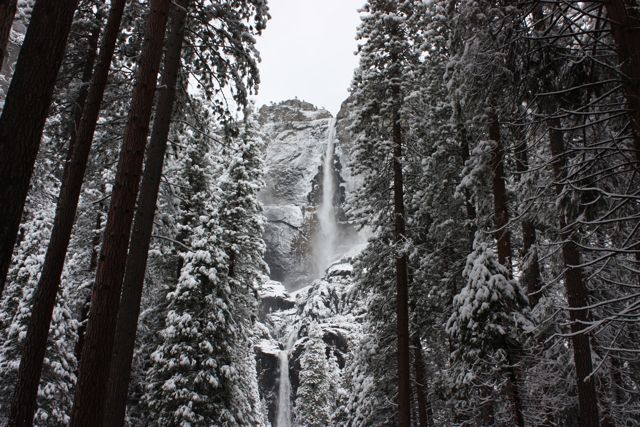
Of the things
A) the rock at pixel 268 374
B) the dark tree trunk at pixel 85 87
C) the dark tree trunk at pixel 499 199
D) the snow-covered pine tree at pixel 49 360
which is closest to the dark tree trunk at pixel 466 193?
the dark tree trunk at pixel 499 199

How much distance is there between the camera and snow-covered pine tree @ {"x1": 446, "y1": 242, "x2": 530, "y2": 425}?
8.84 metres

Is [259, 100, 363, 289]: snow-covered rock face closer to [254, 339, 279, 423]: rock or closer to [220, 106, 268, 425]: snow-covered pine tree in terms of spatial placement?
[254, 339, 279, 423]: rock

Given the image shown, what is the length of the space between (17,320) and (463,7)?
14459mm

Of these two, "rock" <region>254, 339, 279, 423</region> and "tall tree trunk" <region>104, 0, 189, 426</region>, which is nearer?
"tall tree trunk" <region>104, 0, 189, 426</region>

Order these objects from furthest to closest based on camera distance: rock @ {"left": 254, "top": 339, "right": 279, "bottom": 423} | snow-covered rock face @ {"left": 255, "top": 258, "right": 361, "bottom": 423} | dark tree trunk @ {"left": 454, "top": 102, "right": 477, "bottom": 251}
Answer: rock @ {"left": 254, "top": 339, "right": 279, "bottom": 423} < snow-covered rock face @ {"left": 255, "top": 258, "right": 361, "bottom": 423} < dark tree trunk @ {"left": 454, "top": 102, "right": 477, "bottom": 251}

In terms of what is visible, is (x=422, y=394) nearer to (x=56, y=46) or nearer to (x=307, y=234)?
(x=56, y=46)

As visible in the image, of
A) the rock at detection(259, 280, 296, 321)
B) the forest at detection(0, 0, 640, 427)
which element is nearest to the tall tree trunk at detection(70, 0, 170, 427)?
the forest at detection(0, 0, 640, 427)

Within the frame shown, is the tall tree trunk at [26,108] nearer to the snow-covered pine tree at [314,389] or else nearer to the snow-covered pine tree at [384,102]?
the snow-covered pine tree at [384,102]

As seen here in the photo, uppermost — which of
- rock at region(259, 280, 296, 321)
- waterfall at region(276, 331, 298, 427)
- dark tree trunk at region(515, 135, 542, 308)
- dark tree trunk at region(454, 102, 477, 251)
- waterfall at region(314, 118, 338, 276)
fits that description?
waterfall at region(314, 118, 338, 276)

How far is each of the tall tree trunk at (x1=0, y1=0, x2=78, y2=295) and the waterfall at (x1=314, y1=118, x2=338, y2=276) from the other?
76.4 m

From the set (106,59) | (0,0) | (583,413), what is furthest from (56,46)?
(583,413)

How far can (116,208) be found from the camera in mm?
5785

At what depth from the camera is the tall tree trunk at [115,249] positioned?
5020mm

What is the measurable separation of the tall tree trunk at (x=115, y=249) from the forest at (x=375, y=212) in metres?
0.03
